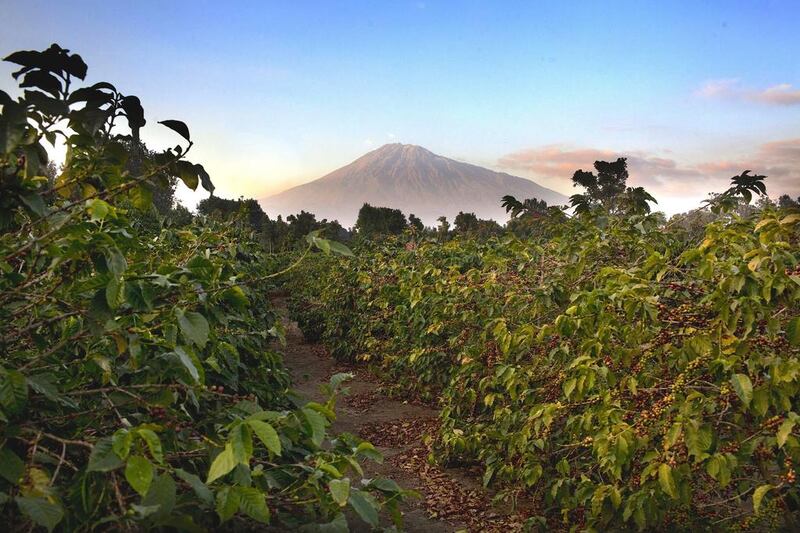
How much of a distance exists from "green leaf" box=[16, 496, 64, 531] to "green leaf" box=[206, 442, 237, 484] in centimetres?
32

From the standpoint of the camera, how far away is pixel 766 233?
9.33ft

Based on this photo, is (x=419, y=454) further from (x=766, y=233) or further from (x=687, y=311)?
(x=766, y=233)

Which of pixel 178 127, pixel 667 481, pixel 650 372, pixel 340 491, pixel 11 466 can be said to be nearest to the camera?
pixel 11 466

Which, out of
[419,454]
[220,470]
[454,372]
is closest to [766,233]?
[220,470]

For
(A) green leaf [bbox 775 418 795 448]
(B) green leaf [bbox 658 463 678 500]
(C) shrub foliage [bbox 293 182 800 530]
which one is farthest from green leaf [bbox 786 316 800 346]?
(B) green leaf [bbox 658 463 678 500]

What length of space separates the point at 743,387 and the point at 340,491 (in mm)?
2164

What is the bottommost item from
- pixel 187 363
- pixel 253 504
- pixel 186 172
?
pixel 253 504

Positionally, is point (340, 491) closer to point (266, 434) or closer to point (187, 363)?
point (266, 434)

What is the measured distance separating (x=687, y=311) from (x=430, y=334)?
4.63 m

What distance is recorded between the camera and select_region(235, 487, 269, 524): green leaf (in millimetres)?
1363

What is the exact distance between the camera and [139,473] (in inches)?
49.2

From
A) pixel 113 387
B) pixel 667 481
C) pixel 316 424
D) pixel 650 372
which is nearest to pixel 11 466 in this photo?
pixel 113 387

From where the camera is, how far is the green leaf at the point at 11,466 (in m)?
1.30

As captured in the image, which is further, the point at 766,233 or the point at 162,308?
the point at 766,233
